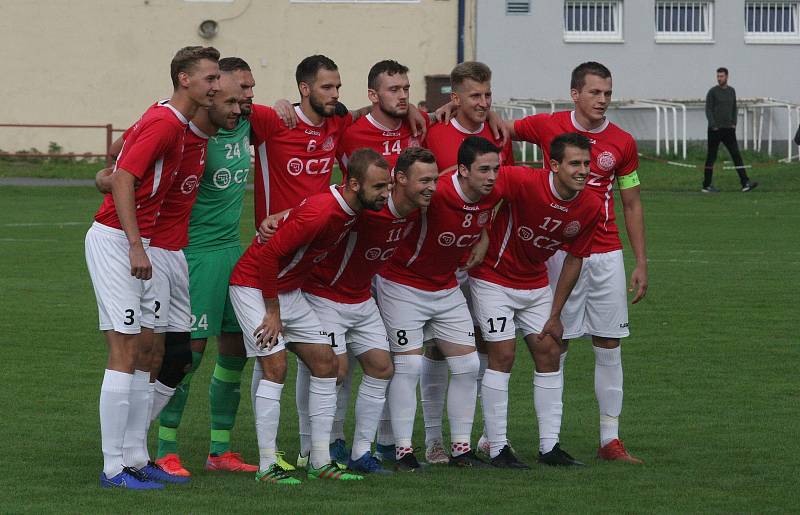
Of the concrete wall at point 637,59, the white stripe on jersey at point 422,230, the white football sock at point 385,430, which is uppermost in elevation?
the concrete wall at point 637,59

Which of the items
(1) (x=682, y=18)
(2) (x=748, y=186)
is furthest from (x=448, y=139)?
(1) (x=682, y=18)

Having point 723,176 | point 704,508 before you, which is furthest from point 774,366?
point 723,176

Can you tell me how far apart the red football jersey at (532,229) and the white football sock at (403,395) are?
676 millimetres

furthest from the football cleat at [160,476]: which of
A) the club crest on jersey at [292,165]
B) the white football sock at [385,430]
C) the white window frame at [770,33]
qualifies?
the white window frame at [770,33]

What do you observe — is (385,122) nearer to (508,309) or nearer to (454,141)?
(454,141)

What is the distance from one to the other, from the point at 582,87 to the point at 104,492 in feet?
11.8

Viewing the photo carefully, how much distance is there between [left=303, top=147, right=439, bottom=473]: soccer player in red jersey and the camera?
24.8 feet

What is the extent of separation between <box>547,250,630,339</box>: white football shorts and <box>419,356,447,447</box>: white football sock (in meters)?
0.80

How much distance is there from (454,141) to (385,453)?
74.1 inches

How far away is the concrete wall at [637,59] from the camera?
3462cm

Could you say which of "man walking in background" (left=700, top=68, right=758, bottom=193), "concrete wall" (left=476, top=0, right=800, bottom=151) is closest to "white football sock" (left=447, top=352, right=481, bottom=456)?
"man walking in background" (left=700, top=68, right=758, bottom=193)

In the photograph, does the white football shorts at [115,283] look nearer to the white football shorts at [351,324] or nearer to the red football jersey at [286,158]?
the white football shorts at [351,324]

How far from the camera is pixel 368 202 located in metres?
7.21

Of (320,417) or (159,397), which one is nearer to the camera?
(320,417)
